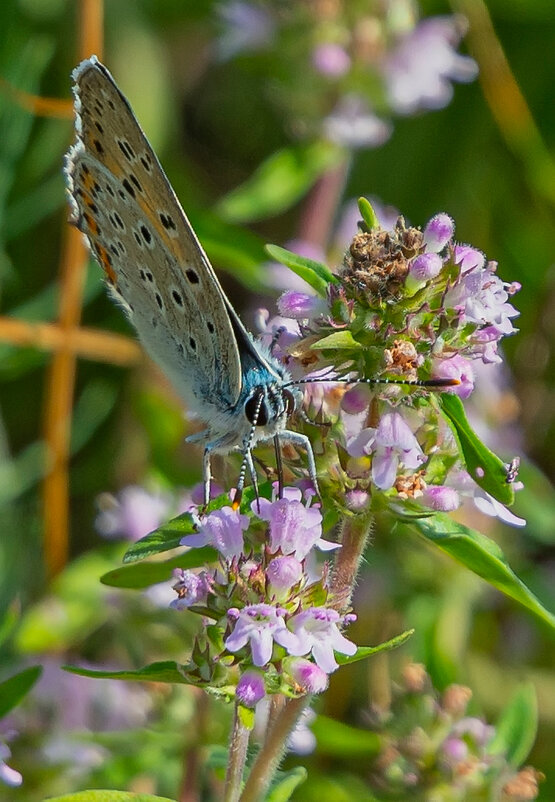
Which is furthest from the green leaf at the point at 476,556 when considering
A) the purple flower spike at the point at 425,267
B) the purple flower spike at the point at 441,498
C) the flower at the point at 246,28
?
the flower at the point at 246,28

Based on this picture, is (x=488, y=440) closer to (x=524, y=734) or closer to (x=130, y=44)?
(x=524, y=734)

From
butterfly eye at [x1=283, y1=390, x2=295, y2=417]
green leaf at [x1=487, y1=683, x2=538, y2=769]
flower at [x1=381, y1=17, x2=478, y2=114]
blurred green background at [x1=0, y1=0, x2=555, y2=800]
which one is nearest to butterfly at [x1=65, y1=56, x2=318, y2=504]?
butterfly eye at [x1=283, y1=390, x2=295, y2=417]

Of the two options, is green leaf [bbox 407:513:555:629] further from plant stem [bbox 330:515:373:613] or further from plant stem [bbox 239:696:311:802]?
plant stem [bbox 239:696:311:802]

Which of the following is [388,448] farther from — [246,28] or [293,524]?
[246,28]

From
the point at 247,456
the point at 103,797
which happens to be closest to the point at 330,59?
the point at 247,456

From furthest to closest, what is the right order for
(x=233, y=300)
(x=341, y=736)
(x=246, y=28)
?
(x=233, y=300) < (x=246, y=28) < (x=341, y=736)

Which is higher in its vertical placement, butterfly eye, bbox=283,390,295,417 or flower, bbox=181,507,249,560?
butterfly eye, bbox=283,390,295,417

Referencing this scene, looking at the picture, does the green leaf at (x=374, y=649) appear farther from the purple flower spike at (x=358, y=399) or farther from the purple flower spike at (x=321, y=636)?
the purple flower spike at (x=358, y=399)
